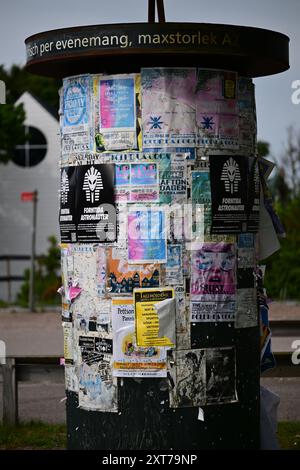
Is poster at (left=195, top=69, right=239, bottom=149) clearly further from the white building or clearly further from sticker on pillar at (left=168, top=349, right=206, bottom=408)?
the white building

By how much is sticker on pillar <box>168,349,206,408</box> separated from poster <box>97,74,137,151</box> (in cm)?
132

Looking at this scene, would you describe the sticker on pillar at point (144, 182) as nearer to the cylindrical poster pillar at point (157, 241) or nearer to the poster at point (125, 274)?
the cylindrical poster pillar at point (157, 241)

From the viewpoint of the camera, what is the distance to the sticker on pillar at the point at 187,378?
7.04 metres

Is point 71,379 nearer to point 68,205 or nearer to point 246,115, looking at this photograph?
point 68,205

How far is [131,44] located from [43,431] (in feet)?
13.6

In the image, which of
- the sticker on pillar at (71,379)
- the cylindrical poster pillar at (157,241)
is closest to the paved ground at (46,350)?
the sticker on pillar at (71,379)

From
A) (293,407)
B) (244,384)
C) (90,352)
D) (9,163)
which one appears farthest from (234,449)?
(9,163)

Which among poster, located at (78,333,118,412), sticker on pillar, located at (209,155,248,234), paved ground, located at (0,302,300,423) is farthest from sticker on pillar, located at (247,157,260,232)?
paved ground, located at (0,302,300,423)

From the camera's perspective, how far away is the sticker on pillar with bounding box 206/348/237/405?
23.5ft

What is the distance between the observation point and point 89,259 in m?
7.20

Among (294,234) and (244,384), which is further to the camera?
(294,234)

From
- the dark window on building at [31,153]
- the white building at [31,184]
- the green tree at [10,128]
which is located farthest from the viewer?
the dark window on building at [31,153]

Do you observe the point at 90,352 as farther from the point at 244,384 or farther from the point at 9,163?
the point at 9,163

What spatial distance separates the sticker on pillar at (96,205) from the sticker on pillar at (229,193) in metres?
0.63
